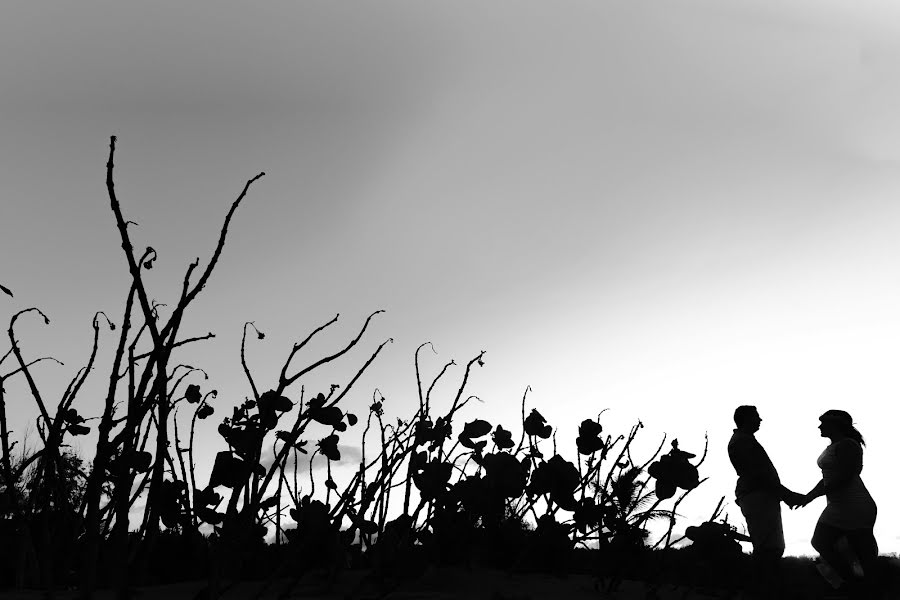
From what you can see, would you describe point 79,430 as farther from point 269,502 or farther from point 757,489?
point 757,489

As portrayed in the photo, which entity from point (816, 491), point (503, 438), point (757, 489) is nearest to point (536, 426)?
point (503, 438)

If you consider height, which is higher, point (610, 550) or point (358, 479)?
point (358, 479)

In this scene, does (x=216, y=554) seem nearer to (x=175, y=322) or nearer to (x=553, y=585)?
(x=175, y=322)

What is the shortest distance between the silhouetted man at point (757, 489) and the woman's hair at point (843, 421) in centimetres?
86

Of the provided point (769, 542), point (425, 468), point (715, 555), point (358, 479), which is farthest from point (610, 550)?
point (769, 542)

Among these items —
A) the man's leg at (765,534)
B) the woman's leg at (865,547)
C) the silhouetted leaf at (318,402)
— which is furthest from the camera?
the woman's leg at (865,547)

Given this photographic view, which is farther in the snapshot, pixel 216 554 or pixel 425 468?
pixel 425 468

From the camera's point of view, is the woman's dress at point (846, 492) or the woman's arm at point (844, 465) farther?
the woman's arm at point (844, 465)

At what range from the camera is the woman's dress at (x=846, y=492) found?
5.43 metres

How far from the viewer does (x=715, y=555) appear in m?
3.19

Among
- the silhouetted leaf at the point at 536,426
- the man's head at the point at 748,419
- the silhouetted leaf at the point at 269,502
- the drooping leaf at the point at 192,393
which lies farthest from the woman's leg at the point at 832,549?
the drooping leaf at the point at 192,393

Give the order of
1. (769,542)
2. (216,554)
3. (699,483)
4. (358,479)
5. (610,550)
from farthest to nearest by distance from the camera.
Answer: (769,542) < (610,550) < (699,483) < (358,479) < (216,554)

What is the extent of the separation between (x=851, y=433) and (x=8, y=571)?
565cm

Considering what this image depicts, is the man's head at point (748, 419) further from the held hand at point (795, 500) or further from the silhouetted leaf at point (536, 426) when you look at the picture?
the silhouetted leaf at point (536, 426)
